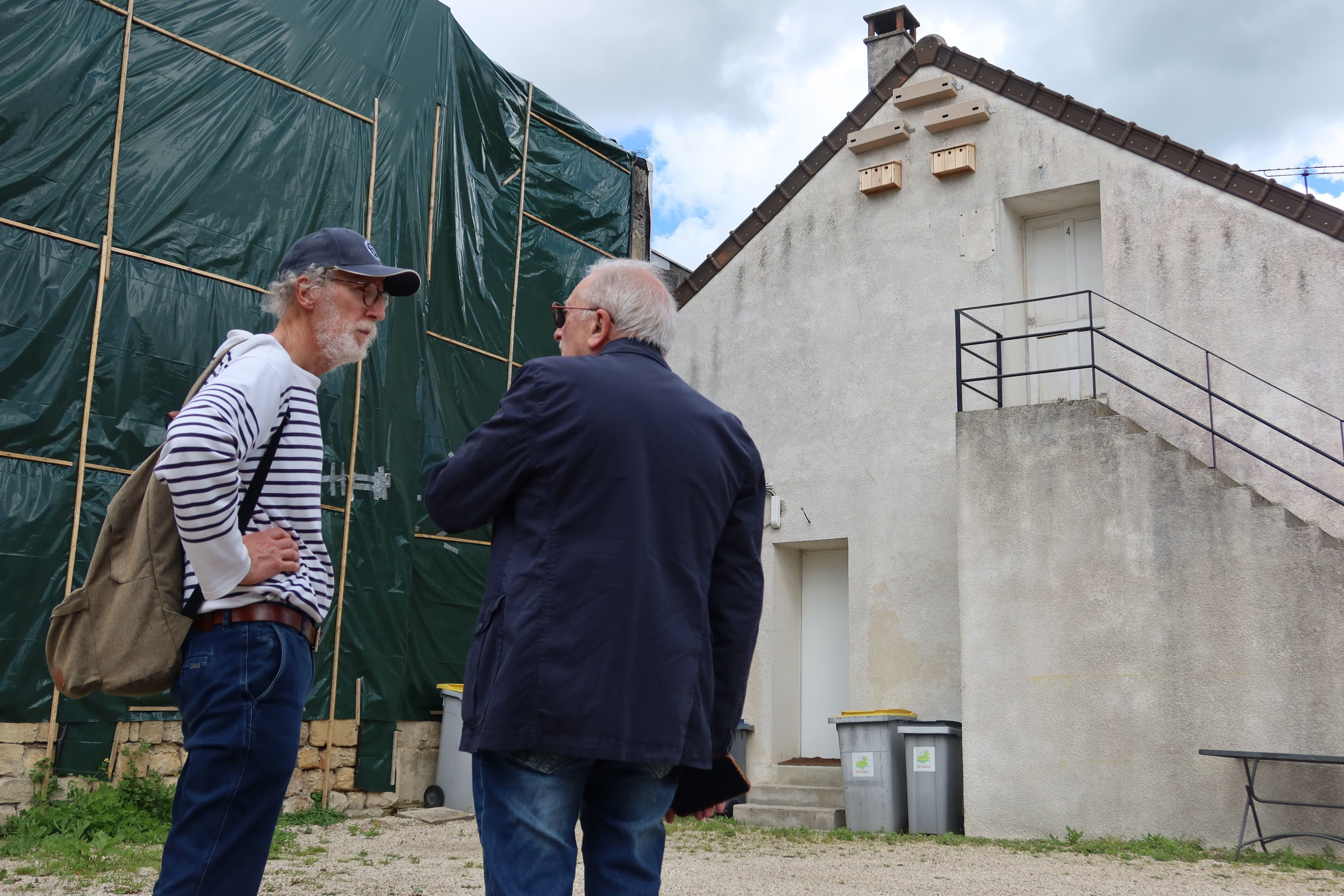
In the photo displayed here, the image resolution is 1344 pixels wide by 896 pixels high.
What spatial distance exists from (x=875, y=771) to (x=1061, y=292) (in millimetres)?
4909

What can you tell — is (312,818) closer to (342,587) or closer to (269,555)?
(342,587)

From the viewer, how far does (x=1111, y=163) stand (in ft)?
32.9

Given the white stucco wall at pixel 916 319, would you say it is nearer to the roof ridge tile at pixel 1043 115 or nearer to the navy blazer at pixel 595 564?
the roof ridge tile at pixel 1043 115

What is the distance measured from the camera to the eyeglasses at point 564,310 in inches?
94.9

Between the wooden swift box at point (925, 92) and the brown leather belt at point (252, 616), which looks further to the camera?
the wooden swift box at point (925, 92)

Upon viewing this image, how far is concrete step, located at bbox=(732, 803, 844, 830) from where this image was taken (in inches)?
373

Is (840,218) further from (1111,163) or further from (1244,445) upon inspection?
(1244,445)

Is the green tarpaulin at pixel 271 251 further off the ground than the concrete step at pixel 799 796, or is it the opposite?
the green tarpaulin at pixel 271 251

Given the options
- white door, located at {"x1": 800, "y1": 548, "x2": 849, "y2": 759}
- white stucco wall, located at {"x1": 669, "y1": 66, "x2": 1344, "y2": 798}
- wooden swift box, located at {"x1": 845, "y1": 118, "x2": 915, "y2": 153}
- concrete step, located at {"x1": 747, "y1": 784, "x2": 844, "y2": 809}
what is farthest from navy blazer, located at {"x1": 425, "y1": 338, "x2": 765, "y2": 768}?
wooden swift box, located at {"x1": 845, "y1": 118, "x2": 915, "y2": 153}

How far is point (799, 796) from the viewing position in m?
9.99

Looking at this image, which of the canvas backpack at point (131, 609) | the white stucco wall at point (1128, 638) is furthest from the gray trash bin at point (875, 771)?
the canvas backpack at point (131, 609)

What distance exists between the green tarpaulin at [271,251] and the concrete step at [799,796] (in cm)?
303

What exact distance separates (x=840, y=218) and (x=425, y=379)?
15.0 feet


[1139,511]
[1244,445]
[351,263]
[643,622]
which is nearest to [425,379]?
[1139,511]
